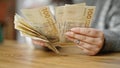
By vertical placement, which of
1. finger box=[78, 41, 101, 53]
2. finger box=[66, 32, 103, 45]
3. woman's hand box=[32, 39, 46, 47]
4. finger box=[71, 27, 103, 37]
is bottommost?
finger box=[78, 41, 101, 53]

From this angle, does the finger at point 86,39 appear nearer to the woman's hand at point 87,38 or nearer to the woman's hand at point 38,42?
the woman's hand at point 87,38

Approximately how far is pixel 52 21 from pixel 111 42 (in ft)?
1.03

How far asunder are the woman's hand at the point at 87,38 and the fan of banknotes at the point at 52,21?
0.13 ft

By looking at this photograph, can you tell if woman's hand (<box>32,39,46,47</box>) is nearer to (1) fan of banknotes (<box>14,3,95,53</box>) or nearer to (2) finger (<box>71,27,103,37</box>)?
(1) fan of banknotes (<box>14,3,95,53</box>)

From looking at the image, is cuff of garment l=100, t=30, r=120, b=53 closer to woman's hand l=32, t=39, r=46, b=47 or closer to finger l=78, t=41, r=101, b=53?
finger l=78, t=41, r=101, b=53

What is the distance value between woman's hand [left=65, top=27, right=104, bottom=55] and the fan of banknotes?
0.13ft

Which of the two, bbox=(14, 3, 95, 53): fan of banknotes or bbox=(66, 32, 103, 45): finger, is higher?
bbox=(14, 3, 95, 53): fan of banknotes

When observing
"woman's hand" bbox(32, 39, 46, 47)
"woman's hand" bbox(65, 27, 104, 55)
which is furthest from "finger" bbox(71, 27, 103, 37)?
"woman's hand" bbox(32, 39, 46, 47)

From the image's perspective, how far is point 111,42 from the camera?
4.19 feet

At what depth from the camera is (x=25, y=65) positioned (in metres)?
0.88

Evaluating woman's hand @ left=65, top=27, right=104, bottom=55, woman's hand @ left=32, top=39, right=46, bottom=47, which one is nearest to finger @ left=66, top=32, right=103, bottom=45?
woman's hand @ left=65, top=27, right=104, bottom=55

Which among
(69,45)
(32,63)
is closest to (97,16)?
(69,45)

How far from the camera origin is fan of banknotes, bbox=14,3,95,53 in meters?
1.17

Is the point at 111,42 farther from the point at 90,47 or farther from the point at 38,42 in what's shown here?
the point at 38,42
